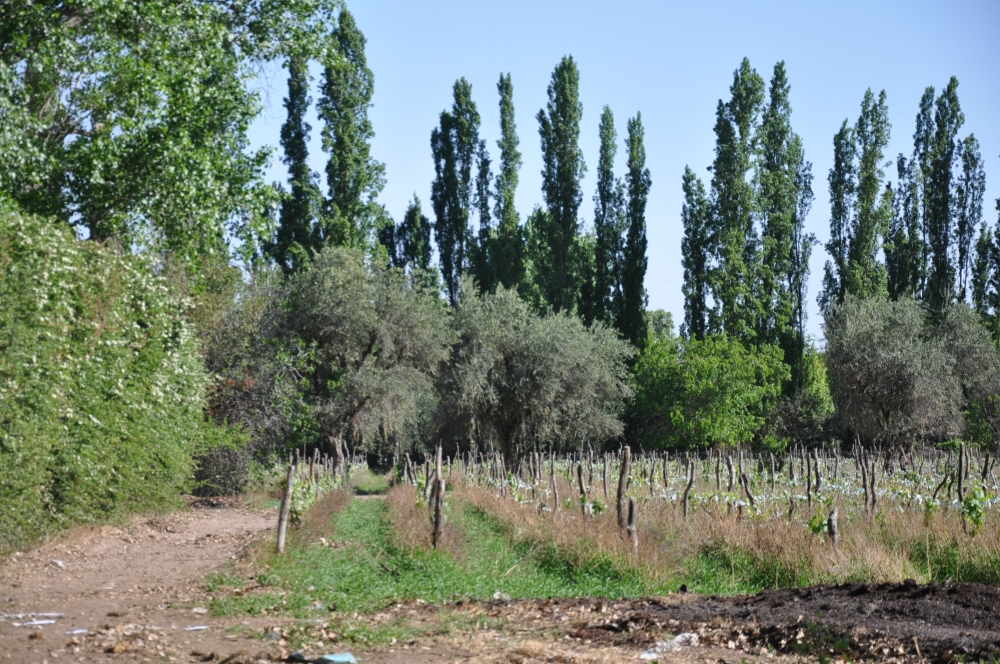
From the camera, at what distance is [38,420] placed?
12016 mm

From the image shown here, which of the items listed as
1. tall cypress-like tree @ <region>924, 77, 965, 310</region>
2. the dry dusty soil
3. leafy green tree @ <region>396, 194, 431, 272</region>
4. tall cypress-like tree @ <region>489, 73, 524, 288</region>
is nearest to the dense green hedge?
the dry dusty soil

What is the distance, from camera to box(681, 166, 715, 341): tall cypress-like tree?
4500cm

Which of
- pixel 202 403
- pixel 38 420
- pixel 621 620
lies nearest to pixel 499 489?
pixel 202 403

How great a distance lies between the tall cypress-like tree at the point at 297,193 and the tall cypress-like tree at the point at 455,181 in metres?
10.1

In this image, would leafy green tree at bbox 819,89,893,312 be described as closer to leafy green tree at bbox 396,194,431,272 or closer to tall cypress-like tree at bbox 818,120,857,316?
tall cypress-like tree at bbox 818,120,857,316

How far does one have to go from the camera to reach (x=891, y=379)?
37281 millimetres

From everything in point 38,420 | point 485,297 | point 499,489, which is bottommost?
point 499,489

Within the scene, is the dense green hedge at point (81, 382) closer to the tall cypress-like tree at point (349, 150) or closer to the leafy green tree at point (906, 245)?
the tall cypress-like tree at point (349, 150)

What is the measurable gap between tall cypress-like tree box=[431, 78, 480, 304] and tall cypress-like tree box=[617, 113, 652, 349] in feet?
27.1

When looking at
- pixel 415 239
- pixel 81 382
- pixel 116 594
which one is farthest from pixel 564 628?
pixel 415 239

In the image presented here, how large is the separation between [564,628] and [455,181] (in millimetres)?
41784

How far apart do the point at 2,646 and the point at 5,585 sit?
366 cm

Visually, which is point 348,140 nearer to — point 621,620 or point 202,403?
point 202,403

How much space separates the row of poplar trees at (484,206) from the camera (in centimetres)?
3925
